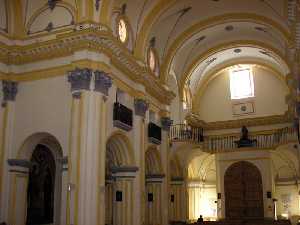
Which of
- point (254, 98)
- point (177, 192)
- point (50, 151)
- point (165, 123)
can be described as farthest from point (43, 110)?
point (254, 98)

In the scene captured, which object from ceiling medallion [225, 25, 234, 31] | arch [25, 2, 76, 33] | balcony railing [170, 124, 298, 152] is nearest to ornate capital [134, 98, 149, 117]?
arch [25, 2, 76, 33]

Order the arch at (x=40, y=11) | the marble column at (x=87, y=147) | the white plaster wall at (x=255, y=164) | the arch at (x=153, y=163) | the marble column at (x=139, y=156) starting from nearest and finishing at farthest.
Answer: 1. the marble column at (x=87, y=147)
2. the arch at (x=40, y=11)
3. the marble column at (x=139, y=156)
4. the arch at (x=153, y=163)
5. the white plaster wall at (x=255, y=164)

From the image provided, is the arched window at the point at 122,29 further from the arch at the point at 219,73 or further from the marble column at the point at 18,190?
the arch at the point at 219,73

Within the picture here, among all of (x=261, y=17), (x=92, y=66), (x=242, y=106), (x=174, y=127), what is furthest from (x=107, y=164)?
(x=242, y=106)

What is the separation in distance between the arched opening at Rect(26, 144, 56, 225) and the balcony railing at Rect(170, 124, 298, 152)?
30.6ft

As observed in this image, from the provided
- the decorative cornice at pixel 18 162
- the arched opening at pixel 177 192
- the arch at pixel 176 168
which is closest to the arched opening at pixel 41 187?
the decorative cornice at pixel 18 162

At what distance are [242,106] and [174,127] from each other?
6531 millimetres

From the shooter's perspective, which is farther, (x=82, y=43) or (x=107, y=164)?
(x=107, y=164)

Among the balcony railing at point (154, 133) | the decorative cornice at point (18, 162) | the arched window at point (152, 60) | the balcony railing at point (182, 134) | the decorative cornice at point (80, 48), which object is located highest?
the arched window at point (152, 60)

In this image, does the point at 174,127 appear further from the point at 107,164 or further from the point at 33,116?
the point at 33,116

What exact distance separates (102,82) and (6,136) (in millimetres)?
4314

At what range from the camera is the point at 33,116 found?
1572 centimetres

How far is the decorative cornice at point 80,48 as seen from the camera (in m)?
14.9

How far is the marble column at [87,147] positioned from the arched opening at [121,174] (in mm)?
2523
